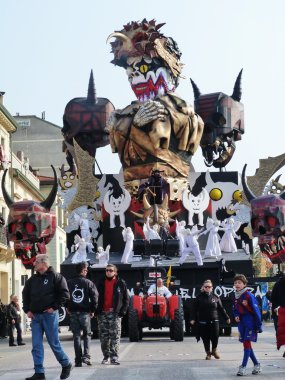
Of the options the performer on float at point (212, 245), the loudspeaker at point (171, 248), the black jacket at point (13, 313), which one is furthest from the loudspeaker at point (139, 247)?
the black jacket at point (13, 313)

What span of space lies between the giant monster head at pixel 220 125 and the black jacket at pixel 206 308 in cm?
2527

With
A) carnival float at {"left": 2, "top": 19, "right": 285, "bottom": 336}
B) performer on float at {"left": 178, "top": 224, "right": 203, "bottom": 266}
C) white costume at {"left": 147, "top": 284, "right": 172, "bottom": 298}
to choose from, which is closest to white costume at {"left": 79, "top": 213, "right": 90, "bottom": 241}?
carnival float at {"left": 2, "top": 19, "right": 285, "bottom": 336}

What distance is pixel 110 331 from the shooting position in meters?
16.0

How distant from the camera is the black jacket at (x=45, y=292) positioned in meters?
13.2

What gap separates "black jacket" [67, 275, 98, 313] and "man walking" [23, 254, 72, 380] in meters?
2.38

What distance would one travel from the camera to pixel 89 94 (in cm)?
4319

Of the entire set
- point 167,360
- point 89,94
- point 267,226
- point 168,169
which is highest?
point 89,94

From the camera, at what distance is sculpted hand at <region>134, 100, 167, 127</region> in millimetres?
37938

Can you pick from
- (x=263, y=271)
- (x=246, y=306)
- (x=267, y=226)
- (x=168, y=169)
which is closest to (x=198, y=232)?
(x=267, y=226)

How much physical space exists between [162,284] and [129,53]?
16845 millimetres

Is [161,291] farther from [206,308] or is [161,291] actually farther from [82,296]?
[82,296]

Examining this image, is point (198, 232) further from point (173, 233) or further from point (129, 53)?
point (129, 53)

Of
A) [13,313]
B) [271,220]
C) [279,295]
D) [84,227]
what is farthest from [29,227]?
[279,295]

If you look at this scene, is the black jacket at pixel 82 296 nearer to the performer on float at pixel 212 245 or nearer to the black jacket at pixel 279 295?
the black jacket at pixel 279 295
